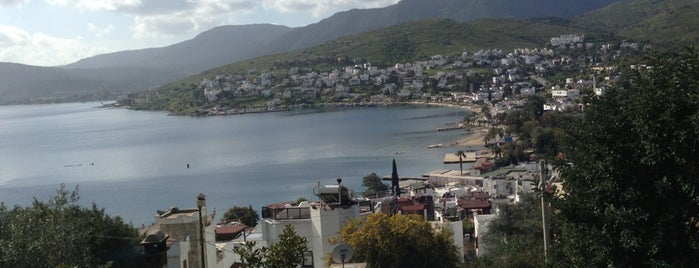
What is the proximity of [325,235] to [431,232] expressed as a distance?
1.36 metres

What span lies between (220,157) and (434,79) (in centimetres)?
4774

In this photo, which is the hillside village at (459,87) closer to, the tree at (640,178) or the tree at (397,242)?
the tree at (397,242)

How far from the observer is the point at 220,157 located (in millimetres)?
50125

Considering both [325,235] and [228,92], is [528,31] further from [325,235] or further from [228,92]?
[325,235]

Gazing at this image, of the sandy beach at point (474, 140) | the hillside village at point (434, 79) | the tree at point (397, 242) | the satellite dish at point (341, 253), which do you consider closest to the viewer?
the satellite dish at point (341, 253)

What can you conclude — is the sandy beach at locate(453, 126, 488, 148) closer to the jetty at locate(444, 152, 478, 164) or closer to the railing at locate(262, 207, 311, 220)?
the jetty at locate(444, 152, 478, 164)

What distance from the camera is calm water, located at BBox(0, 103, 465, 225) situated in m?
35.0

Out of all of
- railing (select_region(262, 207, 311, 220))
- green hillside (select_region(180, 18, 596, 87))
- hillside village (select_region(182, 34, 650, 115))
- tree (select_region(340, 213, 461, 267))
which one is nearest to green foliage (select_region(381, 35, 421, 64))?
green hillside (select_region(180, 18, 596, 87))

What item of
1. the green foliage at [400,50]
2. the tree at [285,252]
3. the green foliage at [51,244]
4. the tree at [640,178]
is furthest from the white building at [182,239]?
the green foliage at [400,50]

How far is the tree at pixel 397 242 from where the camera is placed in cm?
811

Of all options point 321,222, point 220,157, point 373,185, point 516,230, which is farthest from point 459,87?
point 321,222

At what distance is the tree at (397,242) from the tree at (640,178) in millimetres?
3511

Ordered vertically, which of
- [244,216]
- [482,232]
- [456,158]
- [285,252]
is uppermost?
[285,252]

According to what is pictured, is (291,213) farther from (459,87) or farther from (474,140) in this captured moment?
(459,87)
